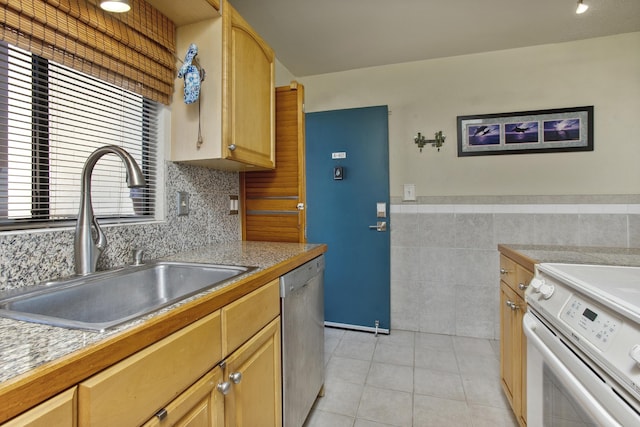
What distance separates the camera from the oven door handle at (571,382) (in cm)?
69

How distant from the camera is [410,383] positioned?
74.5 inches

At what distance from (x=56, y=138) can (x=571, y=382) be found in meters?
1.75

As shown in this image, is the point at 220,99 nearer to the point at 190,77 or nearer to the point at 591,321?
the point at 190,77

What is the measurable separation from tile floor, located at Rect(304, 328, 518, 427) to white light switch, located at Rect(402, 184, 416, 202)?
118 centimetres

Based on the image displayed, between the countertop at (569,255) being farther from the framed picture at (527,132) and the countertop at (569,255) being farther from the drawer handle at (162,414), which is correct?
the drawer handle at (162,414)

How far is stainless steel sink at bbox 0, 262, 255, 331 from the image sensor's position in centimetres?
68

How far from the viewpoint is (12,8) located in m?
0.82

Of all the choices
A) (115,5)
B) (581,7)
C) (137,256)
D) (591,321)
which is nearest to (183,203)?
(137,256)

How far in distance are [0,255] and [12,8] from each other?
2.21ft

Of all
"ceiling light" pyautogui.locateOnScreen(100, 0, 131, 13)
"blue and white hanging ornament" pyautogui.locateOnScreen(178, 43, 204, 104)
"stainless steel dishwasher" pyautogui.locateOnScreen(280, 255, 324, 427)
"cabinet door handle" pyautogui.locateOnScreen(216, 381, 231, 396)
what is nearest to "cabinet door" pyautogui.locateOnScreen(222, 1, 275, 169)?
"blue and white hanging ornament" pyautogui.locateOnScreen(178, 43, 204, 104)

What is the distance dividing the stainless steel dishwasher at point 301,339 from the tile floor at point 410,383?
0.77ft

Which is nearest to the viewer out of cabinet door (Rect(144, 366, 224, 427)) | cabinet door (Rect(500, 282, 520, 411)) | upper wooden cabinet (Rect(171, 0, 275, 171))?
cabinet door (Rect(144, 366, 224, 427))

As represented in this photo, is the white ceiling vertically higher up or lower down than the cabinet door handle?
higher up

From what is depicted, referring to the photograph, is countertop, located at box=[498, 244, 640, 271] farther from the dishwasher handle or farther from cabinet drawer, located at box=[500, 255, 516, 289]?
the dishwasher handle
